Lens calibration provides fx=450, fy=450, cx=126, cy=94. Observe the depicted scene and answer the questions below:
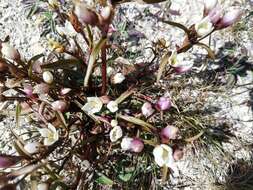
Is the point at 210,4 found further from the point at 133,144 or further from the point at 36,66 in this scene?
the point at 36,66

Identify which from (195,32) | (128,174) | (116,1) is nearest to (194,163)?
(128,174)

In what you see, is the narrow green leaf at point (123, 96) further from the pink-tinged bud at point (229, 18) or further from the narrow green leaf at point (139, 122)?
the pink-tinged bud at point (229, 18)

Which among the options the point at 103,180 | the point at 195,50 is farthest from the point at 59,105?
the point at 195,50

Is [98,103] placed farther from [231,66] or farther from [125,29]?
[231,66]

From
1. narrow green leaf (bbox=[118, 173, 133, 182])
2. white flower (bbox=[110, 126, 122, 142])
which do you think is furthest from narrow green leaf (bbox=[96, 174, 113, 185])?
white flower (bbox=[110, 126, 122, 142])

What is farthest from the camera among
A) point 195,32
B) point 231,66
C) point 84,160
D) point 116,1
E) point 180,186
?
point 231,66

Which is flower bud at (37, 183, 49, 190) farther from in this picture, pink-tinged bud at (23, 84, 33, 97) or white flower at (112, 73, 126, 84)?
white flower at (112, 73, 126, 84)
